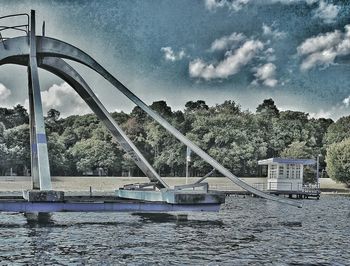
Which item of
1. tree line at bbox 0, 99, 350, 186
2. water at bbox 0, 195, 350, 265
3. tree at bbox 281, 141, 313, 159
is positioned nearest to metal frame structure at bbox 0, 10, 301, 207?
water at bbox 0, 195, 350, 265

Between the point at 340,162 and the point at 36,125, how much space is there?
65116mm

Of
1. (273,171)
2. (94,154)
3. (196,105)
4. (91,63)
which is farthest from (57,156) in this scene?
(91,63)

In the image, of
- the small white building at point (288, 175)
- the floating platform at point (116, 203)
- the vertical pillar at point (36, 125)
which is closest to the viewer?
the floating platform at point (116, 203)

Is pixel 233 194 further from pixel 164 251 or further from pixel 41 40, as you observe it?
pixel 164 251

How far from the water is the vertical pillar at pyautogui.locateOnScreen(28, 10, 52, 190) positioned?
298 cm

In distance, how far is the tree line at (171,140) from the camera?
97250 mm

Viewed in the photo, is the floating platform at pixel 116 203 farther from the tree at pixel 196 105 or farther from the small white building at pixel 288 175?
the tree at pixel 196 105

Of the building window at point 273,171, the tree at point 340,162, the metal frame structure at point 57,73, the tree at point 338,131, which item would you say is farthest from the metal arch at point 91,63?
the tree at point 338,131

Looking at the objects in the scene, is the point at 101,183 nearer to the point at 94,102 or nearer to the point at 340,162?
the point at 340,162

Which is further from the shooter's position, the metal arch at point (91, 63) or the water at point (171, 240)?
the metal arch at point (91, 63)

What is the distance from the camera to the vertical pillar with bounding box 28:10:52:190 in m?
32.0

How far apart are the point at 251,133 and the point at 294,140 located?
8.58 meters

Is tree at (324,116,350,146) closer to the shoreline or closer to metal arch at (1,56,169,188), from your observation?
the shoreline

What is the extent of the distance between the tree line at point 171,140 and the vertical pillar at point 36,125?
190 ft
